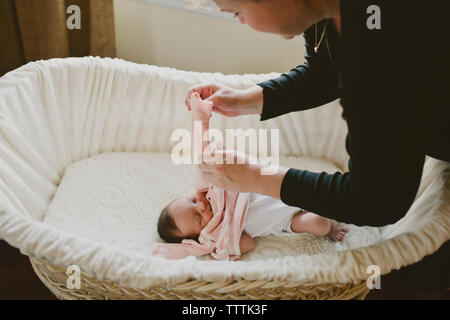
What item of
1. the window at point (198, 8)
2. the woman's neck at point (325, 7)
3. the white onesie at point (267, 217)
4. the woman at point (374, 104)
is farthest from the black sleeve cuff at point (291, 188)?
the window at point (198, 8)

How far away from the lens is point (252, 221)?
1.05 m

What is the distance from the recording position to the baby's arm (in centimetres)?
104

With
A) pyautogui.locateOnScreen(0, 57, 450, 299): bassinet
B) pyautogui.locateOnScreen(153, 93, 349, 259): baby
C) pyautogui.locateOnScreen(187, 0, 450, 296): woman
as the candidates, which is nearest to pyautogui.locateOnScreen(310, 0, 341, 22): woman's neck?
pyautogui.locateOnScreen(187, 0, 450, 296): woman

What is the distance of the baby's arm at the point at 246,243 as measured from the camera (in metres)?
1.04

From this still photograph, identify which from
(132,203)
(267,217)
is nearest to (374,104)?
(267,217)

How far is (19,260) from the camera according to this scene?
1.15m

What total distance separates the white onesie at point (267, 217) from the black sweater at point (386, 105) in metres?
0.40

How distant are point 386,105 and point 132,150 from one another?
104 cm

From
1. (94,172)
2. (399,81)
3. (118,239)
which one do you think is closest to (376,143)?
(399,81)

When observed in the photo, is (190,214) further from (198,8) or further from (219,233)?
(198,8)

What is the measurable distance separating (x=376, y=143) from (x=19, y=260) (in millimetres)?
1122

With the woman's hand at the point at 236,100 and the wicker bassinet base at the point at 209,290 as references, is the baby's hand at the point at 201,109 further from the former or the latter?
the wicker bassinet base at the point at 209,290

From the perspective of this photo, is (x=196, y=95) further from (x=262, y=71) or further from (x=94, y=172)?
(x=262, y=71)

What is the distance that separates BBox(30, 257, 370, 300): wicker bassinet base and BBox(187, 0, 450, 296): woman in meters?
0.19
